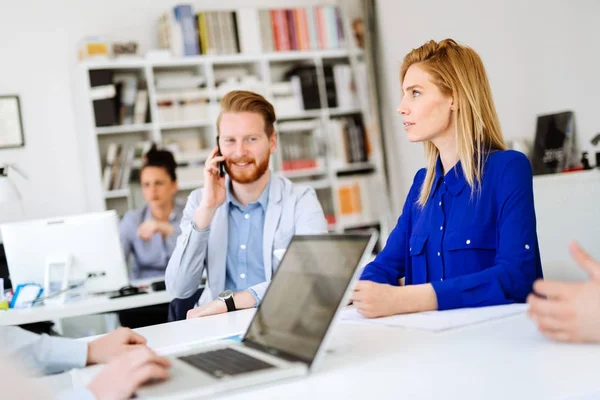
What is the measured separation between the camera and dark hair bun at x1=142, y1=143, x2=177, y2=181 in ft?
15.9

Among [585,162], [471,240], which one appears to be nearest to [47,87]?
[585,162]

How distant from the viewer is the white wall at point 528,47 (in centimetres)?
381

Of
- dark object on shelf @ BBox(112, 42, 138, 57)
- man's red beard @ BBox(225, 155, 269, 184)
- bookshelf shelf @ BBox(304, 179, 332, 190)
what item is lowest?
bookshelf shelf @ BBox(304, 179, 332, 190)

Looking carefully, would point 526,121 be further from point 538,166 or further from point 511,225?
point 511,225

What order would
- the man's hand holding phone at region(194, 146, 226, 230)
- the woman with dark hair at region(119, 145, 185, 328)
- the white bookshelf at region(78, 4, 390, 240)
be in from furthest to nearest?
the white bookshelf at region(78, 4, 390, 240)
the woman with dark hair at region(119, 145, 185, 328)
the man's hand holding phone at region(194, 146, 226, 230)

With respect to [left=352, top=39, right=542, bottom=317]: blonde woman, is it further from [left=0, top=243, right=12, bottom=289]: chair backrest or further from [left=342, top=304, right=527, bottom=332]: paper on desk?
[left=0, top=243, right=12, bottom=289]: chair backrest

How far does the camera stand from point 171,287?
8.60 ft

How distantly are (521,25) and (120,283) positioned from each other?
2.68m

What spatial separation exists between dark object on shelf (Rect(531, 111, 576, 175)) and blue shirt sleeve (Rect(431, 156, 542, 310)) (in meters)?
2.25

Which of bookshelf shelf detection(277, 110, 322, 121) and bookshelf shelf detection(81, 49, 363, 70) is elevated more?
bookshelf shelf detection(81, 49, 363, 70)

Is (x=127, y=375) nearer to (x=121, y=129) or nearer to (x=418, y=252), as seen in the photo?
(x=418, y=252)

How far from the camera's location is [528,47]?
4.26 metres

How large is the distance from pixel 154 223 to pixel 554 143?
7.63 ft

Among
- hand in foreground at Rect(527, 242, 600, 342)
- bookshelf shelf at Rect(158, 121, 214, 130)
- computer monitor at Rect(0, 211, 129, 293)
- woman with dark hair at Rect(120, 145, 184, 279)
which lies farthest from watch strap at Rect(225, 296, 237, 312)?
bookshelf shelf at Rect(158, 121, 214, 130)
